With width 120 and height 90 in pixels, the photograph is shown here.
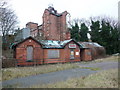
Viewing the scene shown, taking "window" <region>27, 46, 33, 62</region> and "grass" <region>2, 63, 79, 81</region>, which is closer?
"grass" <region>2, 63, 79, 81</region>

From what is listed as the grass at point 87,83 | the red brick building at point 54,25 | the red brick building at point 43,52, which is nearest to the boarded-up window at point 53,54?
the red brick building at point 43,52

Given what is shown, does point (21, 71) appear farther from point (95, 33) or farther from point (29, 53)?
point (95, 33)

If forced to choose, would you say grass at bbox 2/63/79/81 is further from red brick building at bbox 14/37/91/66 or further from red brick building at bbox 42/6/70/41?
red brick building at bbox 42/6/70/41

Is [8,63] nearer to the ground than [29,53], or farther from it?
nearer to the ground

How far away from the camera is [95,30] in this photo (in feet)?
134

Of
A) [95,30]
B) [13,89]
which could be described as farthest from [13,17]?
[13,89]

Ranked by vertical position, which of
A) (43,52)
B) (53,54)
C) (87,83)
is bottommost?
(87,83)

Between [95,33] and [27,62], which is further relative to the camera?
[95,33]

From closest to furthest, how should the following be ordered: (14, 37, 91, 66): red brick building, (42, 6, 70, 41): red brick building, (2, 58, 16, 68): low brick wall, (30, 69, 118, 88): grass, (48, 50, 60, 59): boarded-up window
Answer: (30, 69, 118, 88): grass < (2, 58, 16, 68): low brick wall < (14, 37, 91, 66): red brick building < (48, 50, 60, 59): boarded-up window < (42, 6, 70, 41): red brick building

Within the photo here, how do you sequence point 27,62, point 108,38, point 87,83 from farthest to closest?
point 108,38
point 27,62
point 87,83

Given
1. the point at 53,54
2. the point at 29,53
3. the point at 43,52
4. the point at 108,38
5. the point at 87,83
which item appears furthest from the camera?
the point at 108,38

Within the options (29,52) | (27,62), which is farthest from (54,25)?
(27,62)

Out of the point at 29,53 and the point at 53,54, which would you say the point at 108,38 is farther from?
the point at 29,53

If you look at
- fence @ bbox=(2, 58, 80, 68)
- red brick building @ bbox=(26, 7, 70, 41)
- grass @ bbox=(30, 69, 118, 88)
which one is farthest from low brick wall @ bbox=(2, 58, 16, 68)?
red brick building @ bbox=(26, 7, 70, 41)
